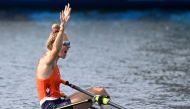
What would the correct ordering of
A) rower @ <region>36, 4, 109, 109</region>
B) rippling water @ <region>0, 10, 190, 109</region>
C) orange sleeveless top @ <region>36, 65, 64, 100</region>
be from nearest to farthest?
rower @ <region>36, 4, 109, 109</region>, orange sleeveless top @ <region>36, 65, 64, 100</region>, rippling water @ <region>0, 10, 190, 109</region>

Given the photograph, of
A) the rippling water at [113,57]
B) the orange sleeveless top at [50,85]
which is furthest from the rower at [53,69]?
the rippling water at [113,57]

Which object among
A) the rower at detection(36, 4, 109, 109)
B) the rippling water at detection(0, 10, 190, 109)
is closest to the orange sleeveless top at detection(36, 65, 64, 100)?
the rower at detection(36, 4, 109, 109)

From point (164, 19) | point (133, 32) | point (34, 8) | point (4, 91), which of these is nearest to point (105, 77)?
point (4, 91)

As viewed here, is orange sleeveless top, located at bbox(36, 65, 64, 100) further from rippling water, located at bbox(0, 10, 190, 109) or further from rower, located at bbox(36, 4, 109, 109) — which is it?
rippling water, located at bbox(0, 10, 190, 109)

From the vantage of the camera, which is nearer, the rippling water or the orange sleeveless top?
the orange sleeveless top

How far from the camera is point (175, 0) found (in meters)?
41.6

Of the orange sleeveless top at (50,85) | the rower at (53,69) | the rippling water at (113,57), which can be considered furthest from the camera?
the rippling water at (113,57)

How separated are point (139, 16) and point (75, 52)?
52.9ft

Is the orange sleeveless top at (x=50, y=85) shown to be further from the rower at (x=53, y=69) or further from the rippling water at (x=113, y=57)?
the rippling water at (x=113, y=57)

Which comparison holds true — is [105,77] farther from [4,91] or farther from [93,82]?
[4,91]

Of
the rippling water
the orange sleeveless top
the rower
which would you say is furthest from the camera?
the rippling water

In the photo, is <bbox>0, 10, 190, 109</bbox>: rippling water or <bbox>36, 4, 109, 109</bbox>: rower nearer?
<bbox>36, 4, 109, 109</bbox>: rower

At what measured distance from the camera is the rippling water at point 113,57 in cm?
1575

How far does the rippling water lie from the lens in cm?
1575
